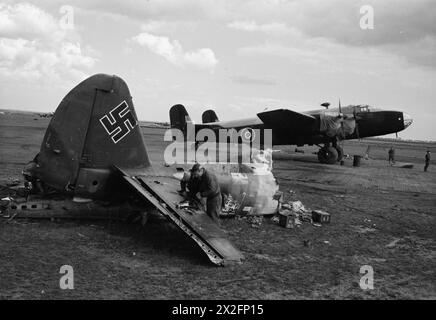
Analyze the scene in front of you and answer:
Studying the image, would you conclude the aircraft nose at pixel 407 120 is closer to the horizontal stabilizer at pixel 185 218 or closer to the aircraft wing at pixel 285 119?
the aircraft wing at pixel 285 119

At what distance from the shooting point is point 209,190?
8.34m

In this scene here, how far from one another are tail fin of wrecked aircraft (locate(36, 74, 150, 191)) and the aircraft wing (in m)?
17.1

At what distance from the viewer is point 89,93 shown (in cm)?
870

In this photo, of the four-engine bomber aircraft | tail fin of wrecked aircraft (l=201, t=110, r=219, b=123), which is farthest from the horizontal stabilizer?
tail fin of wrecked aircraft (l=201, t=110, r=219, b=123)

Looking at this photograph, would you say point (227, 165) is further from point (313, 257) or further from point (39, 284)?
point (39, 284)

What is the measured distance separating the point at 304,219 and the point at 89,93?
6200 mm

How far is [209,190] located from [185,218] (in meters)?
1.30

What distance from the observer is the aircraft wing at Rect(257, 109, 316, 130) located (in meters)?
25.0

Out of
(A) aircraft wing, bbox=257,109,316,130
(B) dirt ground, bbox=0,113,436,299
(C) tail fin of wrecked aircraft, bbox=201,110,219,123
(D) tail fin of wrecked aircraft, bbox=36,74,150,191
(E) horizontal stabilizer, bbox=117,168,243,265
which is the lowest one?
(B) dirt ground, bbox=0,113,436,299

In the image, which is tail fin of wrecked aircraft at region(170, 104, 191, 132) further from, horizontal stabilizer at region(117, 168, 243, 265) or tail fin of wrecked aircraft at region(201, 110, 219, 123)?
horizontal stabilizer at region(117, 168, 243, 265)

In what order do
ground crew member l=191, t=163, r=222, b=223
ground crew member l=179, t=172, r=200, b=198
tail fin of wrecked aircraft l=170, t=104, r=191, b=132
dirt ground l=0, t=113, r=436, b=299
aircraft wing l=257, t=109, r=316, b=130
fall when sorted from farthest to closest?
tail fin of wrecked aircraft l=170, t=104, r=191, b=132
aircraft wing l=257, t=109, r=316, b=130
ground crew member l=179, t=172, r=200, b=198
ground crew member l=191, t=163, r=222, b=223
dirt ground l=0, t=113, r=436, b=299

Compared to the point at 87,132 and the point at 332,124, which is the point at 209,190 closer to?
the point at 87,132

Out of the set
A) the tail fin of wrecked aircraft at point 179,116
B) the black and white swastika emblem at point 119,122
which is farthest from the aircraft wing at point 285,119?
the black and white swastika emblem at point 119,122
